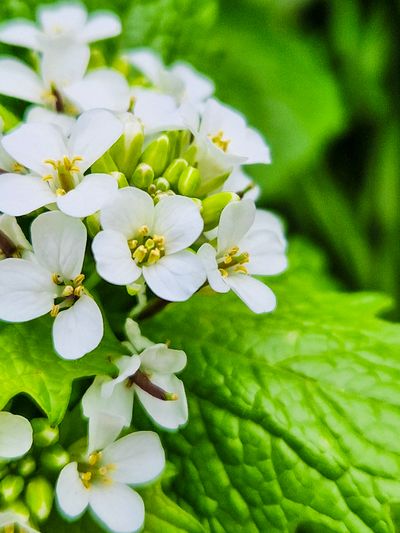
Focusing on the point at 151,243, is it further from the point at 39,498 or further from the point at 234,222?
the point at 39,498

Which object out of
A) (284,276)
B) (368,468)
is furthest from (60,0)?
(368,468)

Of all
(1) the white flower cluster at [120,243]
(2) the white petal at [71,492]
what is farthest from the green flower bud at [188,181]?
(2) the white petal at [71,492]

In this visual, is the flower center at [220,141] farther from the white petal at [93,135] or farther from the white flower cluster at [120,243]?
the white petal at [93,135]

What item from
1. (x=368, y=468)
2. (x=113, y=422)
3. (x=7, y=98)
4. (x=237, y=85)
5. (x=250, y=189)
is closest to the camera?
(x=113, y=422)

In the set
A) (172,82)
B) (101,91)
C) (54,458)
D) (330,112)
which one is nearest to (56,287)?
(54,458)

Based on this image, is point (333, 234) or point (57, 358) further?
point (333, 234)

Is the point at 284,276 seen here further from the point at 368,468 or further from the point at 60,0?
the point at 60,0

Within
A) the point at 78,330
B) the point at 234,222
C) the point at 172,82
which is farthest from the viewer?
the point at 172,82
